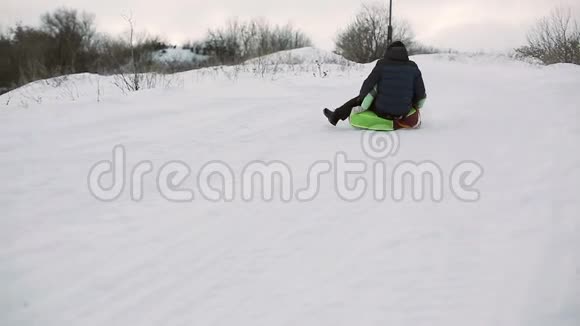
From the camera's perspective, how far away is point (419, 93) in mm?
4684

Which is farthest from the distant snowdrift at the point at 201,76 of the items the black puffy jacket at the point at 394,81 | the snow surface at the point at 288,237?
the black puffy jacket at the point at 394,81

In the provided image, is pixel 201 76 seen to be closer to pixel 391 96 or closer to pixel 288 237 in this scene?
pixel 391 96

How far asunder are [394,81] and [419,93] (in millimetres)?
383

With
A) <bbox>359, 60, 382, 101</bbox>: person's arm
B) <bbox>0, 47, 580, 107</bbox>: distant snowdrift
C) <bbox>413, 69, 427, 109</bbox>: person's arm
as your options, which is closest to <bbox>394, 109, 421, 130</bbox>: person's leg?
<bbox>413, 69, 427, 109</bbox>: person's arm

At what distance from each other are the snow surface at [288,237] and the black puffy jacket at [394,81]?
0.45 m

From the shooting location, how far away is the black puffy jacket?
14.9ft

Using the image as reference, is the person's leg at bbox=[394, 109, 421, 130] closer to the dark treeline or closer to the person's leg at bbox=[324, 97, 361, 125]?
the person's leg at bbox=[324, 97, 361, 125]

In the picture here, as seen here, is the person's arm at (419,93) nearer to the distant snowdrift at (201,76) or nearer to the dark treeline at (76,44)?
the distant snowdrift at (201,76)

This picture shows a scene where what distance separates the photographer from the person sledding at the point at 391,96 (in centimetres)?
454

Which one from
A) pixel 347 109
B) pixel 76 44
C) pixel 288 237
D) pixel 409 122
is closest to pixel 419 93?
pixel 409 122

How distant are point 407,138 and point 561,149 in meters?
1.41

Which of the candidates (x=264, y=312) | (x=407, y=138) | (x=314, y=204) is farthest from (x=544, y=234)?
(x=407, y=138)

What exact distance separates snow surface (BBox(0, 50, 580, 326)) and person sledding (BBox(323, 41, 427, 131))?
26cm

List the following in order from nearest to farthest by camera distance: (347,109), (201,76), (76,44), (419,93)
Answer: (419,93) → (347,109) → (201,76) → (76,44)
